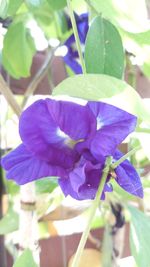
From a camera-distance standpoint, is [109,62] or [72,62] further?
[72,62]

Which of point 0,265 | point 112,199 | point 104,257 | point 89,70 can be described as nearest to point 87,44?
point 89,70

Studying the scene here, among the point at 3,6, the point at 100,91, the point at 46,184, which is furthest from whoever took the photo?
the point at 46,184

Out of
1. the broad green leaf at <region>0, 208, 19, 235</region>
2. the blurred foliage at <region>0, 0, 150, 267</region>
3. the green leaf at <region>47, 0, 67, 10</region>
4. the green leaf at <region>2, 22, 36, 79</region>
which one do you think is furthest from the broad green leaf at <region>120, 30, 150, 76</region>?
the broad green leaf at <region>0, 208, 19, 235</region>

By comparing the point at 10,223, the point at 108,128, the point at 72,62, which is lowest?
the point at 10,223

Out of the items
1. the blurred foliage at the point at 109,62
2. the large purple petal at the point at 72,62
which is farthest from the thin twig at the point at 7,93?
the large purple petal at the point at 72,62

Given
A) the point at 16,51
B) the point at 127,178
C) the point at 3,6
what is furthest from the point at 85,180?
the point at 16,51

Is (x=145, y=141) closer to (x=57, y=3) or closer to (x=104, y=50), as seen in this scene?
(x=104, y=50)

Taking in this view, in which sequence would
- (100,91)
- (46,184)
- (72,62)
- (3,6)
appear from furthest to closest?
(72,62)
(46,184)
(3,6)
(100,91)
